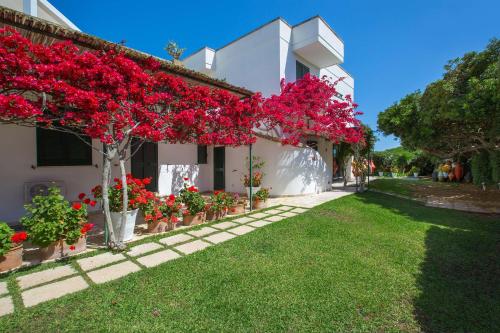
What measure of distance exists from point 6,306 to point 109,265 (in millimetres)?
1182

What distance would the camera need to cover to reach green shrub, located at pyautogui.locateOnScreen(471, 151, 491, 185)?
1390 cm

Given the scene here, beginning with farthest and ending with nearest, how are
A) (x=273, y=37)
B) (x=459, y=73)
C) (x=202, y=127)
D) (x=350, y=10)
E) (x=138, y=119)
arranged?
(x=273, y=37) < (x=350, y=10) < (x=459, y=73) < (x=202, y=127) < (x=138, y=119)

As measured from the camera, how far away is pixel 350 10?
387 inches

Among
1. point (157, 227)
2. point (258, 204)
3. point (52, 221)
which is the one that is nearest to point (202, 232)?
point (157, 227)

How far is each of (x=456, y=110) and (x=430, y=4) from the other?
12.3 feet

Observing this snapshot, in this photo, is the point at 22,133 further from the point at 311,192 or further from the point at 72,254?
the point at 311,192

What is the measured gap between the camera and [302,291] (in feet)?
9.71

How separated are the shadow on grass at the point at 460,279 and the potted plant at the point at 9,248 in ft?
17.8

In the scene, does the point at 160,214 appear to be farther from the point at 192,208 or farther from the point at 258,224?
the point at 258,224

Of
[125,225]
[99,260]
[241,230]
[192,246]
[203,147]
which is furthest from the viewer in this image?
[203,147]

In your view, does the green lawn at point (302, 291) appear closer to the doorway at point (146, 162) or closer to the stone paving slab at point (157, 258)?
the stone paving slab at point (157, 258)

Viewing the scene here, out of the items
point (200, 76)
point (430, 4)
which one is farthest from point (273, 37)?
point (200, 76)

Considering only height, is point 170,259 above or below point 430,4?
below

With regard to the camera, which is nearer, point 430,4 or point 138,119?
point 138,119
